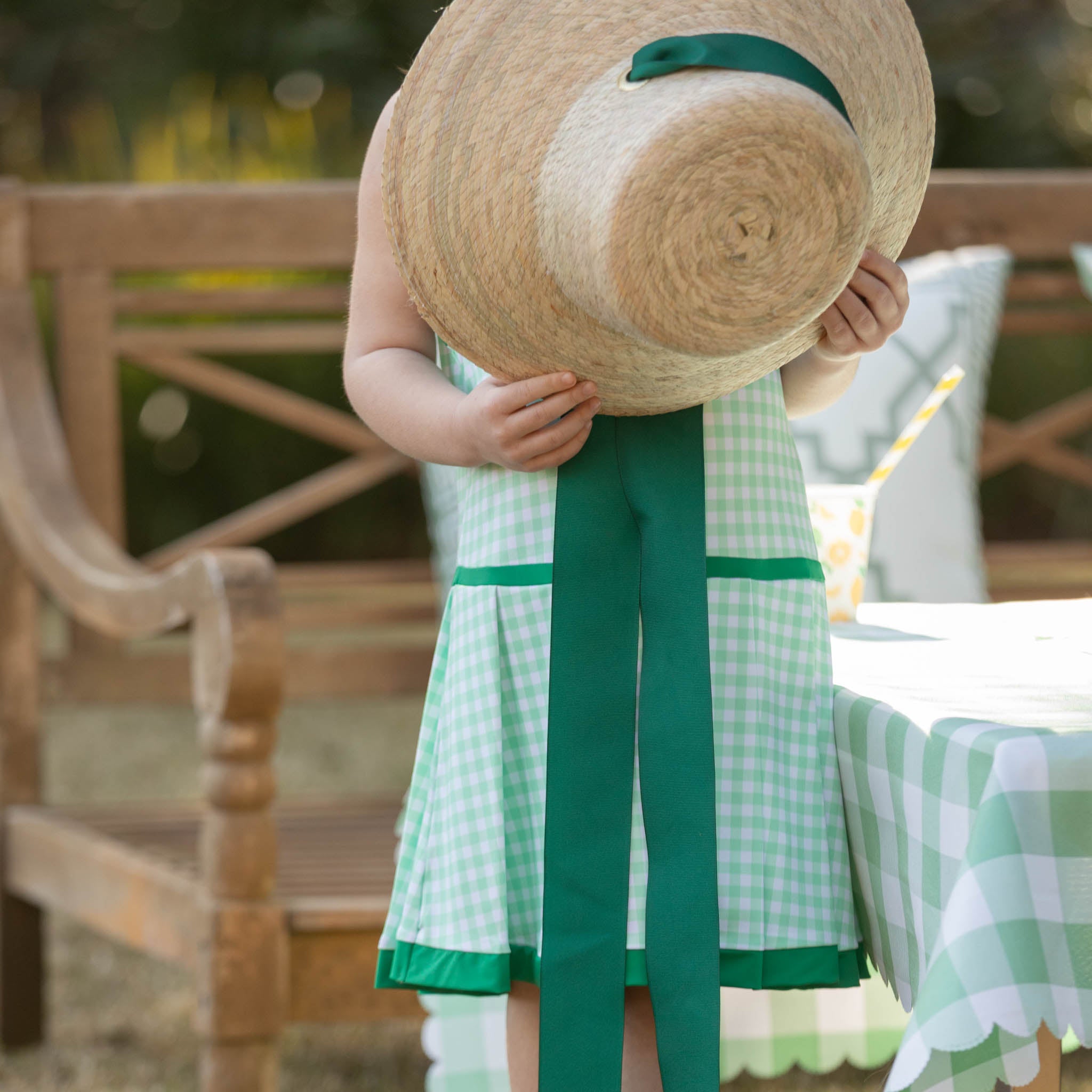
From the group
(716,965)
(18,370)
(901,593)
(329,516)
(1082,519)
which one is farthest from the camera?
(1082,519)

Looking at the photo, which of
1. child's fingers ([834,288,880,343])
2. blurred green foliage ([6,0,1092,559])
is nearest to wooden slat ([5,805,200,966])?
child's fingers ([834,288,880,343])

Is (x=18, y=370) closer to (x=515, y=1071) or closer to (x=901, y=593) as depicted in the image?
(x=901, y=593)

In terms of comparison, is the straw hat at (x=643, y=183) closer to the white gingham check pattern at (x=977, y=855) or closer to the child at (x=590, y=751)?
the child at (x=590, y=751)

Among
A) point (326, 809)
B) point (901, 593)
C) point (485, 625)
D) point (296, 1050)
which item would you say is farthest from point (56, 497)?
point (485, 625)

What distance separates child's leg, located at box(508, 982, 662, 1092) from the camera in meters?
0.80

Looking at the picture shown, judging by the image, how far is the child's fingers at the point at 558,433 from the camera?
0.71 metres

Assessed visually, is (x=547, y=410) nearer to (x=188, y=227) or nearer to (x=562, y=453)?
(x=562, y=453)

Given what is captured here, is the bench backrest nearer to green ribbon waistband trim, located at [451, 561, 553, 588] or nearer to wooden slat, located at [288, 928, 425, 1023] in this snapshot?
wooden slat, located at [288, 928, 425, 1023]

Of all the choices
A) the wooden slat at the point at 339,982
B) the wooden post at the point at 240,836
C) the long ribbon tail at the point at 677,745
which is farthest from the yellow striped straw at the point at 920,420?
the wooden slat at the point at 339,982

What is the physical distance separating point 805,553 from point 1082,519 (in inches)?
145

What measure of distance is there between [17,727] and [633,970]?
1452 mm

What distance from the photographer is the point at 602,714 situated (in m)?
0.75

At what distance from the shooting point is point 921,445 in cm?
185

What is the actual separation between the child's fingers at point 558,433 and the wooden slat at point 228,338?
1.38 m
